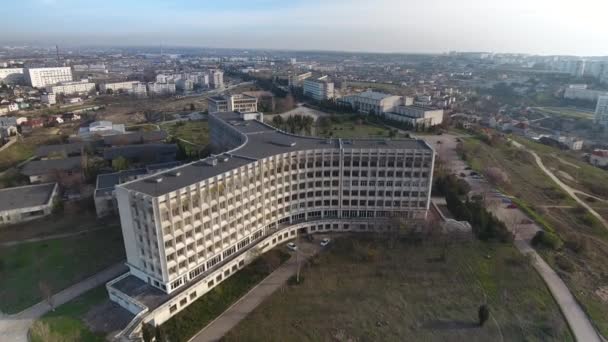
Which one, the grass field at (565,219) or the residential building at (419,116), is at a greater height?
the residential building at (419,116)

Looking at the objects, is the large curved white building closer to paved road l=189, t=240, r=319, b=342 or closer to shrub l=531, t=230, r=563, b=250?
paved road l=189, t=240, r=319, b=342

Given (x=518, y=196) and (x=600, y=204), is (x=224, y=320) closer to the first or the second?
(x=518, y=196)

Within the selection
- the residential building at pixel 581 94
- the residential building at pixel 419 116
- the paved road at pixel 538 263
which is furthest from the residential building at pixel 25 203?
the residential building at pixel 581 94

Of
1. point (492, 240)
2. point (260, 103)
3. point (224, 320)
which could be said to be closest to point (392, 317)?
point (224, 320)

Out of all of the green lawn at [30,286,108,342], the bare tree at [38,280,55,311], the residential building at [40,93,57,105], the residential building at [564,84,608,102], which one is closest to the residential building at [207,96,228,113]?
the residential building at [40,93,57,105]

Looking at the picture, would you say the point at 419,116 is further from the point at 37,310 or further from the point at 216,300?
the point at 37,310

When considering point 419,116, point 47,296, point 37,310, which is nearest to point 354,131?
point 419,116

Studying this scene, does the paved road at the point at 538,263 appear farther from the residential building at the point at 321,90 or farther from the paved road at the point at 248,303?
the residential building at the point at 321,90
